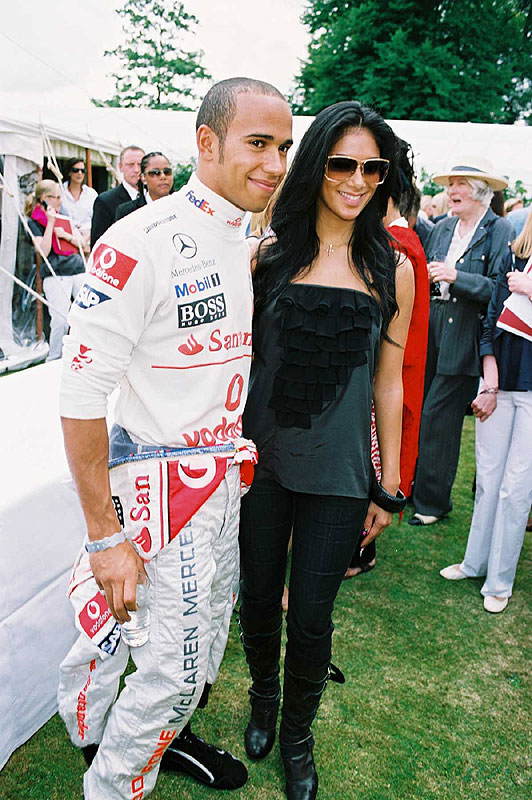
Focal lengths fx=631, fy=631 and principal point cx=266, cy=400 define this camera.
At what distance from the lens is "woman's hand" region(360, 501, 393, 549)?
201 cm

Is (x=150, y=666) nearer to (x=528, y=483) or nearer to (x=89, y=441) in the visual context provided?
(x=89, y=441)

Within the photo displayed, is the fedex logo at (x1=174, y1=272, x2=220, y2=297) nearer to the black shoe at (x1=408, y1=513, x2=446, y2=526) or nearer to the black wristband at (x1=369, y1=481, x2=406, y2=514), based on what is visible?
the black wristband at (x1=369, y1=481, x2=406, y2=514)

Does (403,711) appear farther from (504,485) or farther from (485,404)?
(485,404)

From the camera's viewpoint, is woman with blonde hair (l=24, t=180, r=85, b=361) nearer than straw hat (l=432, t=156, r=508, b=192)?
No

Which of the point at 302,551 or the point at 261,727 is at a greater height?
the point at 302,551

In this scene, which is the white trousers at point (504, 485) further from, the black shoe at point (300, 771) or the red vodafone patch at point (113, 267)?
the red vodafone patch at point (113, 267)

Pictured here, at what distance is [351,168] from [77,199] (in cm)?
703

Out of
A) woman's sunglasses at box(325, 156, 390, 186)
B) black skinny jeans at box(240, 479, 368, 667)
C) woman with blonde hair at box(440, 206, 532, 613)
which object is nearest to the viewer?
woman's sunglasses at box(325, 156, 390, 186)

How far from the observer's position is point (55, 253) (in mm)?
7324

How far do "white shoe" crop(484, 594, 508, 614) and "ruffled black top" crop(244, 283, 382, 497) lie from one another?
171 centimetres

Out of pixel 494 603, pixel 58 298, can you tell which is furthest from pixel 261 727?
pixel 58 298

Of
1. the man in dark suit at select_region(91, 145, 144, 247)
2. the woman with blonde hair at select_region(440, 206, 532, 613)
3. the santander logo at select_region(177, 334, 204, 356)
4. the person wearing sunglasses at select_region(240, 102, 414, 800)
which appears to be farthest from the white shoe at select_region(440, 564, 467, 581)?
the man in dark suit at select_region(91, 145, 144, 247)

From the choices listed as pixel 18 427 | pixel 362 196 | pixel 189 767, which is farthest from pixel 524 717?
pixel 18 427

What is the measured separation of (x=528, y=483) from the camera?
3.08 m
